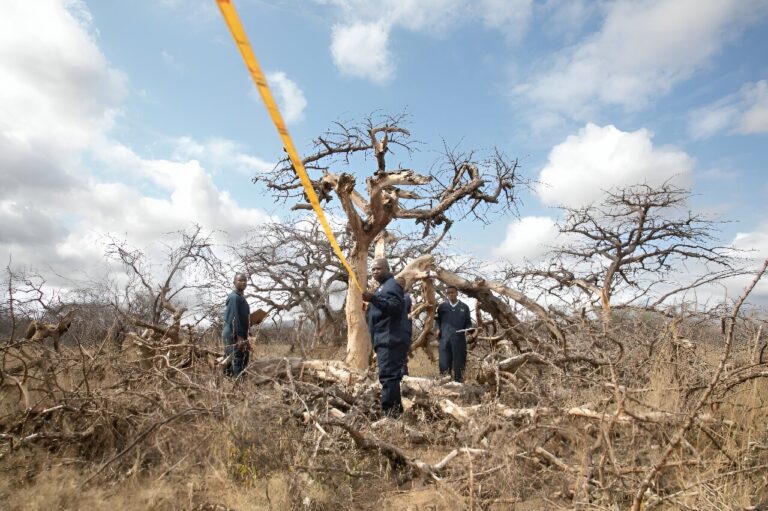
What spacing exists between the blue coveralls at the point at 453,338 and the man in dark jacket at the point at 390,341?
104 inches

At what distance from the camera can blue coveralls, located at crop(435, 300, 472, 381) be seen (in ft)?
24.7

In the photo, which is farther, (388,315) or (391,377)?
(388,315)

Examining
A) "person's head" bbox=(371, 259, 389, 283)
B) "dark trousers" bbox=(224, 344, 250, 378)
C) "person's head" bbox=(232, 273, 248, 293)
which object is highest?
"person's head" bbox=(232, 273, 248, 293)

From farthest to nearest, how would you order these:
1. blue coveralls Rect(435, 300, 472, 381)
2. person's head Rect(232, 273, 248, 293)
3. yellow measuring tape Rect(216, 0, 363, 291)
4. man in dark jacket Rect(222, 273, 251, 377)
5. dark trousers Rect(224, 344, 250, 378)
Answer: blue coveralls Rect(435, 300, 472, 381)
person's head Rect(232, 273, 248, 293)
man in dark jacket Rect(222, 273, 251, 377)
dark trousers Rect(224, 344, 250, 378)
yellow measuring tape Rect(216, 0, 363, 291)

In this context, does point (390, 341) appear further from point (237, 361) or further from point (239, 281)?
point (239, 281)

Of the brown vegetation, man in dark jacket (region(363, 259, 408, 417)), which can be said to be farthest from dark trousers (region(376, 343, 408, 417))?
the brown vegetation

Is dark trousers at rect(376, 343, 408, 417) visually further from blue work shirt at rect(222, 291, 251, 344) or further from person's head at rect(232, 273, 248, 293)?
person's head at rect(232, 273, 248, 293)

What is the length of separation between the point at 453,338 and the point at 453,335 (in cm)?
7

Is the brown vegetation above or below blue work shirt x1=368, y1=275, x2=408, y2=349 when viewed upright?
below

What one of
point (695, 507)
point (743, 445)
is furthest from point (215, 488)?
point (743, 445)

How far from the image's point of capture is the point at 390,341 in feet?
16.4

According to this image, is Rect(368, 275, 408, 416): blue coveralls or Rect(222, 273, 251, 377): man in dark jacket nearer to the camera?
Rect(368, 275, 408, 416): blue coveralls

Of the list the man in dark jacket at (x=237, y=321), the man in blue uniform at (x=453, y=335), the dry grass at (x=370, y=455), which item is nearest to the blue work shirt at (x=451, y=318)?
the man in blue uniform at (x=453, y=335)

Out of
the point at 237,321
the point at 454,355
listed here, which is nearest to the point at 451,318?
the point at 454,355
